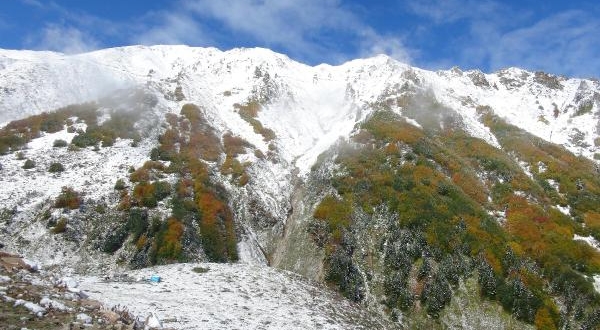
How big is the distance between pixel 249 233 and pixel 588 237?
121 ft

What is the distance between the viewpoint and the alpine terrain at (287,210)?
2867cm

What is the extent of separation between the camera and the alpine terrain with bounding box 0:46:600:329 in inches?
1129

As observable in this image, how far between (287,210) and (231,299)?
99.6ft

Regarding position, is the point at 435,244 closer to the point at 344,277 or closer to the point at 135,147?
the point at 344,277

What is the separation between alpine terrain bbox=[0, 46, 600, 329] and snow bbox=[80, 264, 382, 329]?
7.2 inches

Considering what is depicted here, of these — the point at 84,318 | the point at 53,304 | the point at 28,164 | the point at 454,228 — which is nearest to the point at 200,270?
the point at 53,304

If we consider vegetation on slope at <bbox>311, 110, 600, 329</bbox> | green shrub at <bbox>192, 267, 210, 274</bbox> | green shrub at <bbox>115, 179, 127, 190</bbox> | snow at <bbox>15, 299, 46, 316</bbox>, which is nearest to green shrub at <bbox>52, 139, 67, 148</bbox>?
green shrub at <bbox>115, 179, 127, 190</bbox>

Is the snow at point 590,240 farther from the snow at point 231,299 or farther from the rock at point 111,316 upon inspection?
the rock at point 111,316

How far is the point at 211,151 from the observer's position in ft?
218

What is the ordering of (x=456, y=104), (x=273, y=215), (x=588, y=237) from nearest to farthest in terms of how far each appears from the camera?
(x=588, y=237), (x=273, y=215), (x=456, y=104)

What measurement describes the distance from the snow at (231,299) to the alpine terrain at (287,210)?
0.18 metres

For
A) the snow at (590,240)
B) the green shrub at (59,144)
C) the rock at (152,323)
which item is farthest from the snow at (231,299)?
the green shrub at (59,144)

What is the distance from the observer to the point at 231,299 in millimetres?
27266

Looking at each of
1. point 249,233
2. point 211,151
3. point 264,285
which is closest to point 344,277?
point 264,285
